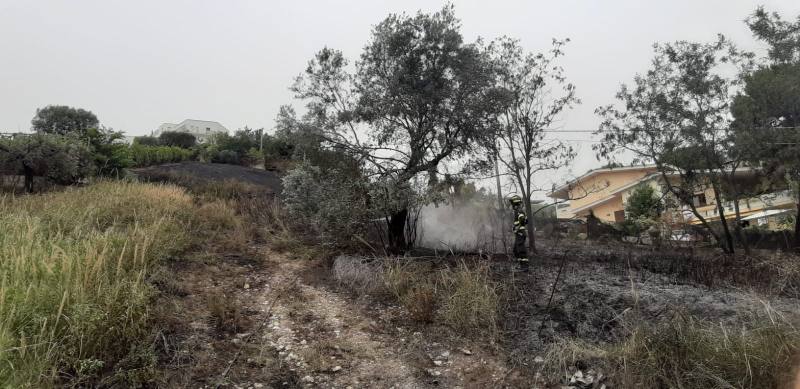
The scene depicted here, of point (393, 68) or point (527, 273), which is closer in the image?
point (527, 273)

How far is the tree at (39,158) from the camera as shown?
1117 centimetres

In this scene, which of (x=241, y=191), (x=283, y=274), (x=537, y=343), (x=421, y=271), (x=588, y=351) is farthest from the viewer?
(x=241, y=191)

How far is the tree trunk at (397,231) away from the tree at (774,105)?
31.2 feet

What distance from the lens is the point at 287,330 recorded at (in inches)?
203

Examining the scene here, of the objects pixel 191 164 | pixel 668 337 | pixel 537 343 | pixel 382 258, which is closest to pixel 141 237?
pixel 382 258

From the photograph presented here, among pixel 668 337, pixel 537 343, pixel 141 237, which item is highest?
pixel 141 237

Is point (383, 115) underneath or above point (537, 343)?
above

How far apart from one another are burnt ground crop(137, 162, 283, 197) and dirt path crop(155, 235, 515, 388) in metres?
9.85

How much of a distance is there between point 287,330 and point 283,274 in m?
2.44

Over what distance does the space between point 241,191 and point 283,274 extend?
7412 millimetres

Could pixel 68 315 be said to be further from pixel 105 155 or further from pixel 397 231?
pixel 105 155

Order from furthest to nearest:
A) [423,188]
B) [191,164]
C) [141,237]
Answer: [191,164] → [423,188] → [141,237]

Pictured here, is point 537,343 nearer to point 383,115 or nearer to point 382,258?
point 382,258

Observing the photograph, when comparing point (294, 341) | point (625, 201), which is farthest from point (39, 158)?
point (625, 201)
